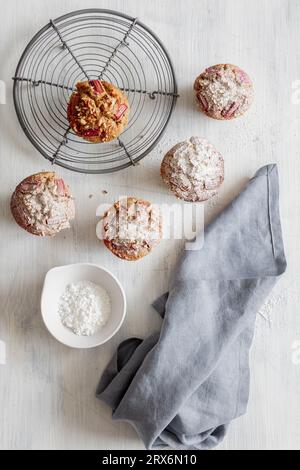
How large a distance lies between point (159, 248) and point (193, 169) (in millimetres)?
380

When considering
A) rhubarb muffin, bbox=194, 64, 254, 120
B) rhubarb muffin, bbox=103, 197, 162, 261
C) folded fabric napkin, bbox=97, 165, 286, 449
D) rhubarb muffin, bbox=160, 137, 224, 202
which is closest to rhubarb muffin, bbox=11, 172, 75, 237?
rhubarb muffin, bbox=103, 197, 162, 261

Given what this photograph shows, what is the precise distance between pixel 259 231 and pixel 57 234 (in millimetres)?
787

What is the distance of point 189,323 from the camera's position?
2197 millimetres

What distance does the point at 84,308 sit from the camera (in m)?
2.15

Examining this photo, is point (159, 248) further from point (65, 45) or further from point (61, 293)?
point (65, 45)

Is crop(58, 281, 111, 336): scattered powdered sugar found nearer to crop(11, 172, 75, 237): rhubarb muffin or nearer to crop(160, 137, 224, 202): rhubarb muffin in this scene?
crop(11, 172, 75, 237): rhubarb muffin

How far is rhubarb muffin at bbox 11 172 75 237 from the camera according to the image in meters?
2.03

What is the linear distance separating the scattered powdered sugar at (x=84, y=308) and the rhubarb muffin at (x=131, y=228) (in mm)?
176

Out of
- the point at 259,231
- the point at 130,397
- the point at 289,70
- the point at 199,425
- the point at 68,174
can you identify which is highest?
the point at 289,70

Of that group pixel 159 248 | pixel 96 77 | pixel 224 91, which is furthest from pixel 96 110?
pixel 159 248

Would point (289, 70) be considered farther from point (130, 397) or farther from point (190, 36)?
point (130, 397)

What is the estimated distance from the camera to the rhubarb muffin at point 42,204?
2.03m

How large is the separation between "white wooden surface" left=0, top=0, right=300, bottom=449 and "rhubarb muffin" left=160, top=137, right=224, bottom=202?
16 cm

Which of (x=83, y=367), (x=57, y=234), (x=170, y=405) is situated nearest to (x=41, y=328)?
(x=83, y=367)
